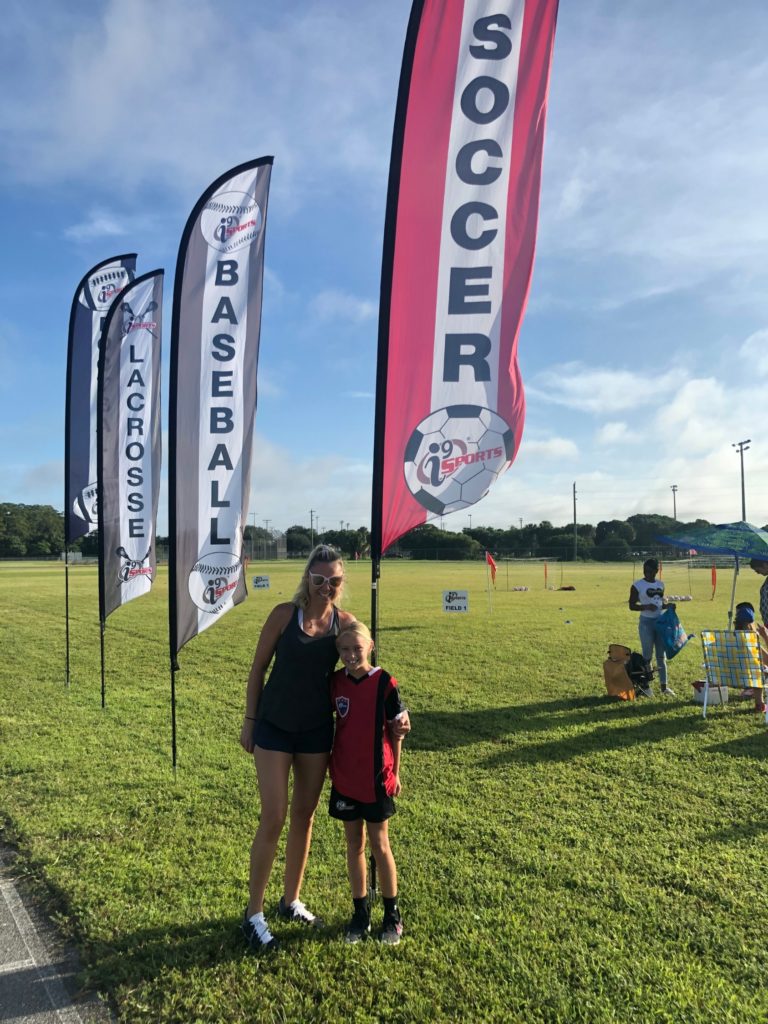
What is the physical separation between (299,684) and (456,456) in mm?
1572

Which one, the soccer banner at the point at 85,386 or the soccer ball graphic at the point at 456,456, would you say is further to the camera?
the soccer banner at the point at 85,386

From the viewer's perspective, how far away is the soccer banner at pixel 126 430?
746 centimetres

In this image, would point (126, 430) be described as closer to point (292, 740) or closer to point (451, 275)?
point (451, 275)

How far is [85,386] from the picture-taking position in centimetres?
856

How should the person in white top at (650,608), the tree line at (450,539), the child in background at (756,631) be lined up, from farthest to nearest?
the tree line at (450,539), the person in white top at (650,608), the child in background at (756,631)

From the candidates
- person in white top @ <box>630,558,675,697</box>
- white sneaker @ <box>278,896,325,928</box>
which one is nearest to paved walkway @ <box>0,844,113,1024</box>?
white sneaker @ <box>278,896,325,928</box>

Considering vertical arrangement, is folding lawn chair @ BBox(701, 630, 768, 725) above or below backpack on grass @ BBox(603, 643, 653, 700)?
above

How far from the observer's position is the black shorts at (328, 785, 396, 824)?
3088 millimetres

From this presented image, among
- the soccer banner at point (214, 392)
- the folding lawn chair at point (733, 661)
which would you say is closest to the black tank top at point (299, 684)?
the soccer banner at point (214, 392)

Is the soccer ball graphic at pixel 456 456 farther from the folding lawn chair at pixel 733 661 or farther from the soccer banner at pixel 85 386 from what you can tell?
the soccer banner at pixel 85 386

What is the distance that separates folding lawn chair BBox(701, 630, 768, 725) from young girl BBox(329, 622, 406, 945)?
18.1 feet

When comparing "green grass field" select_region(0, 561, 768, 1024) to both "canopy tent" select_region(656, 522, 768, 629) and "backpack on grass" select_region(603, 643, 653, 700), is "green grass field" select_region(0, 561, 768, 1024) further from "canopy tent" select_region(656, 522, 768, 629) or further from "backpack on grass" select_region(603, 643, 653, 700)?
"canopy tent" select_region(656, 522, 768, 629)

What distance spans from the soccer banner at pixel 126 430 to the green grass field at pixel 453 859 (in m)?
1.91

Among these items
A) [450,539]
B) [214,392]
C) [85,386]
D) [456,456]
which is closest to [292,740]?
[456,456]
